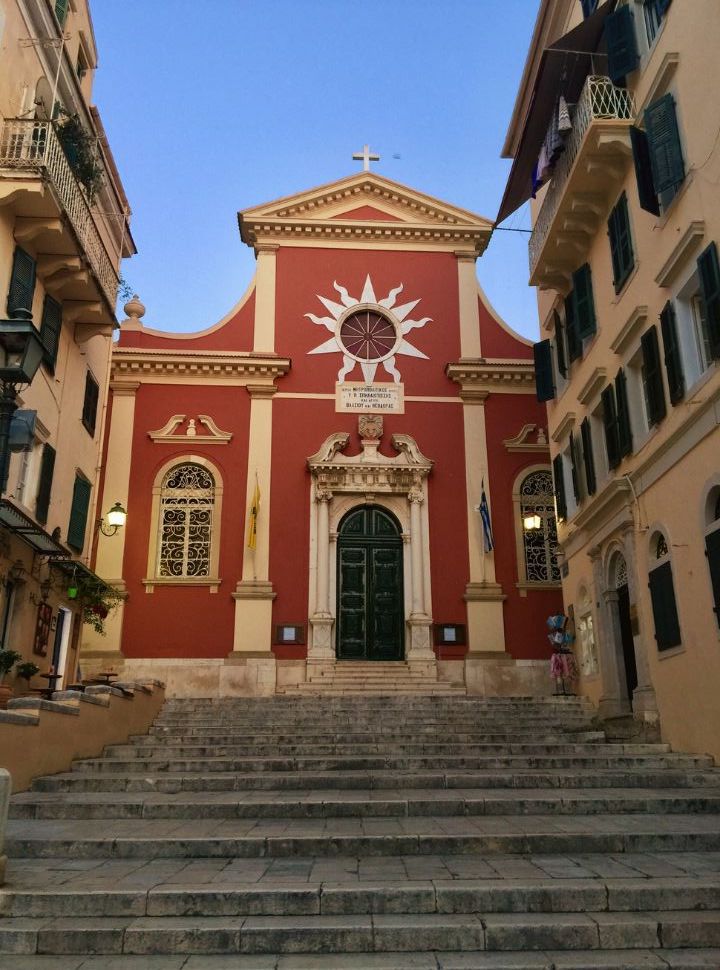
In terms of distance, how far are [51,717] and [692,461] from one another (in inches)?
325

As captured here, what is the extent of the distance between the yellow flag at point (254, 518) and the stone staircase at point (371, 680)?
2.91m

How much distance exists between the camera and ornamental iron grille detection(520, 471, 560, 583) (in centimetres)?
1819

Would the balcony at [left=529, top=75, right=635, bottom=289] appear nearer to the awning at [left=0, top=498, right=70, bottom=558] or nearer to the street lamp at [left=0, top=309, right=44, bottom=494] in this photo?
the street lamp at [left=0, top=309, right=44, bottom=494]

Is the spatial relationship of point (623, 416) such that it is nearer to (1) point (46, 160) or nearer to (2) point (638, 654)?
(2) point (638, 654)

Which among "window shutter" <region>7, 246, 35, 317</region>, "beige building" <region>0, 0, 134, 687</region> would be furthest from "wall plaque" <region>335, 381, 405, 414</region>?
"window shutter" <region>7, 246, 35, 317</region>

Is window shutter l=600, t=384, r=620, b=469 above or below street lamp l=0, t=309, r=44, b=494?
above

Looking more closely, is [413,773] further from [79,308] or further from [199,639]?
[79,308]

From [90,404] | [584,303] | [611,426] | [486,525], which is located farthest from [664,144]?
[90,404]

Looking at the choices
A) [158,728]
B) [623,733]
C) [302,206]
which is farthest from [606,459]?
[302,206]

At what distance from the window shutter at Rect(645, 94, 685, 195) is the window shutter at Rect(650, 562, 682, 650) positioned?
16.2 ft

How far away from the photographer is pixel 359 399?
755 inches

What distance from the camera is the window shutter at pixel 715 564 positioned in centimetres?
941

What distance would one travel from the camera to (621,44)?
12.2 m

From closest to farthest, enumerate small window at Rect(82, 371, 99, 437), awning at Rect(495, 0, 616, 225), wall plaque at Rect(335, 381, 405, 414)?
awning at Rect(495, 0, 616, 225)
small window at Rect(82, 371, 99, 437)
wall plaque at Rect(335, 381, 405, 414)
